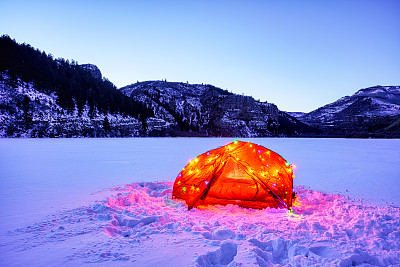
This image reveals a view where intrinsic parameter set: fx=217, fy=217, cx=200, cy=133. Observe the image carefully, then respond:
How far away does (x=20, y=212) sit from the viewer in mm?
5359

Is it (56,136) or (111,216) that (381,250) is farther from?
(56,136)

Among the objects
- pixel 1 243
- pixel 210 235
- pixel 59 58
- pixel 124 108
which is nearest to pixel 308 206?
pixel 210 235

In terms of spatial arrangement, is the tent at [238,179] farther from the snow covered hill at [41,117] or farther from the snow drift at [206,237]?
the snow covered hill at [41,117]

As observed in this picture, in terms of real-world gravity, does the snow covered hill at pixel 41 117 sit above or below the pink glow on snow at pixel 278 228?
above

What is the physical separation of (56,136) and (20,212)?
8113 centimetres

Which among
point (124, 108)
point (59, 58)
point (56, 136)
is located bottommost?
point (56, 136)

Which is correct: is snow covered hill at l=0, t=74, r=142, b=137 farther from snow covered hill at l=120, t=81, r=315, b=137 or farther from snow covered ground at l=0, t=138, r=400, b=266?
snow covered ground at l=0, t=138, r=400, b=266

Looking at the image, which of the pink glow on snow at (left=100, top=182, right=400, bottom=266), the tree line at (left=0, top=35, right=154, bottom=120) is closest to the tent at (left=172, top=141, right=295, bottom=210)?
the pink glow on snow at (left=100, top=182, right=400, bottom=266)

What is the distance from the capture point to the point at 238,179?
22.3 ft

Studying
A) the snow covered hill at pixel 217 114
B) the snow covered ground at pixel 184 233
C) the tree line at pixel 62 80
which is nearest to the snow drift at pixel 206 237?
the snow covered ground at pixel 184 233

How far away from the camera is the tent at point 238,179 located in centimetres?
624

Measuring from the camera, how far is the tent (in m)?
6.24

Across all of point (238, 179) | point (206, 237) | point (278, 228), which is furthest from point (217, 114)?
point (206, 237)

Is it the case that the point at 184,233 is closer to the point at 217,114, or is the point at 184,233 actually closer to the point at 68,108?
the point at 68,108
